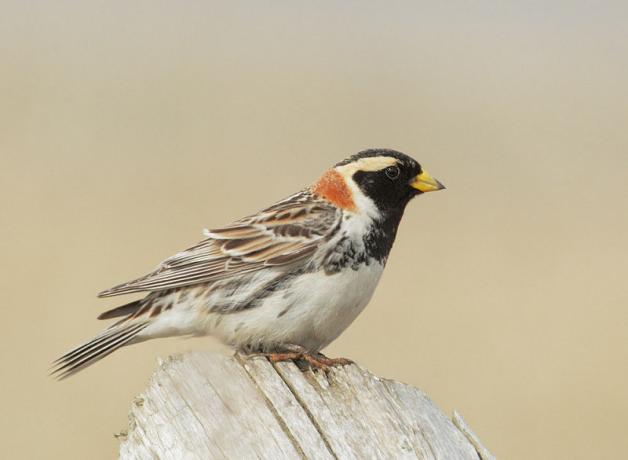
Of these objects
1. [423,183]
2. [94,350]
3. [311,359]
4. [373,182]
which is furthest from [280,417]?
[423,183]

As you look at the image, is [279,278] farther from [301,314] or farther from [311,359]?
[311,359]

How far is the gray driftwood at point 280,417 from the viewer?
3551 millimetres

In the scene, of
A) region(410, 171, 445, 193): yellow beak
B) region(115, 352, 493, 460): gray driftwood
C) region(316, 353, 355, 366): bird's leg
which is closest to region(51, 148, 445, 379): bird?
region(410, 171, 445, 193): yellow beak

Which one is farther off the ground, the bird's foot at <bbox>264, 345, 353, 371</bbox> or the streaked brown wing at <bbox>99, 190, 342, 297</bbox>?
the streaked brown wing at <bbox>99, 190, 342, 297</bbox>

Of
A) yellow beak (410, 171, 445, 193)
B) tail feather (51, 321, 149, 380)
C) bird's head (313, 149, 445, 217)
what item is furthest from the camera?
yellow beak (410, 171, 445, 193)

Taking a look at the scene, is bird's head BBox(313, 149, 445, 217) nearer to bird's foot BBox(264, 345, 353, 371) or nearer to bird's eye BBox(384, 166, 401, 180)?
bird's eye BBox(384, 166, 401, 180)

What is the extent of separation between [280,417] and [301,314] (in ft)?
6.25

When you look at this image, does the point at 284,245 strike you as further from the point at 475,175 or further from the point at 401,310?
the point at 475,175

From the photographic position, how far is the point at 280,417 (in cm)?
368

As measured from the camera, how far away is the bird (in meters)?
5.61

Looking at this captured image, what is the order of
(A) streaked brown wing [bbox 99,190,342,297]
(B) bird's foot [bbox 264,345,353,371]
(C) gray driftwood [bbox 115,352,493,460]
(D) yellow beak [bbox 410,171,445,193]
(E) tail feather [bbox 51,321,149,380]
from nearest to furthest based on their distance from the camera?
(C) gray driftwood [bbox 115,352,493,460] → (B) bird's foot [bbox 264,345,353,371] → (E) tail feather [bbox 51,321,149,380] → (A) streaked brown wing [bbox 99,190,342,297] → (D) yellow beak [bbox 410,171,445,193]

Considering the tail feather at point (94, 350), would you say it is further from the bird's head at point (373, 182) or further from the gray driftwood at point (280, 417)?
the gray driftwood at point (280, 417)

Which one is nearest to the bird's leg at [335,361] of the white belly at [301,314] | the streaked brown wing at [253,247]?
the white belly at [301,314]

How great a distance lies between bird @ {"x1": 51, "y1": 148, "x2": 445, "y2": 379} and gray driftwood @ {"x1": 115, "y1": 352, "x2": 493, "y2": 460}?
4.50 ft
